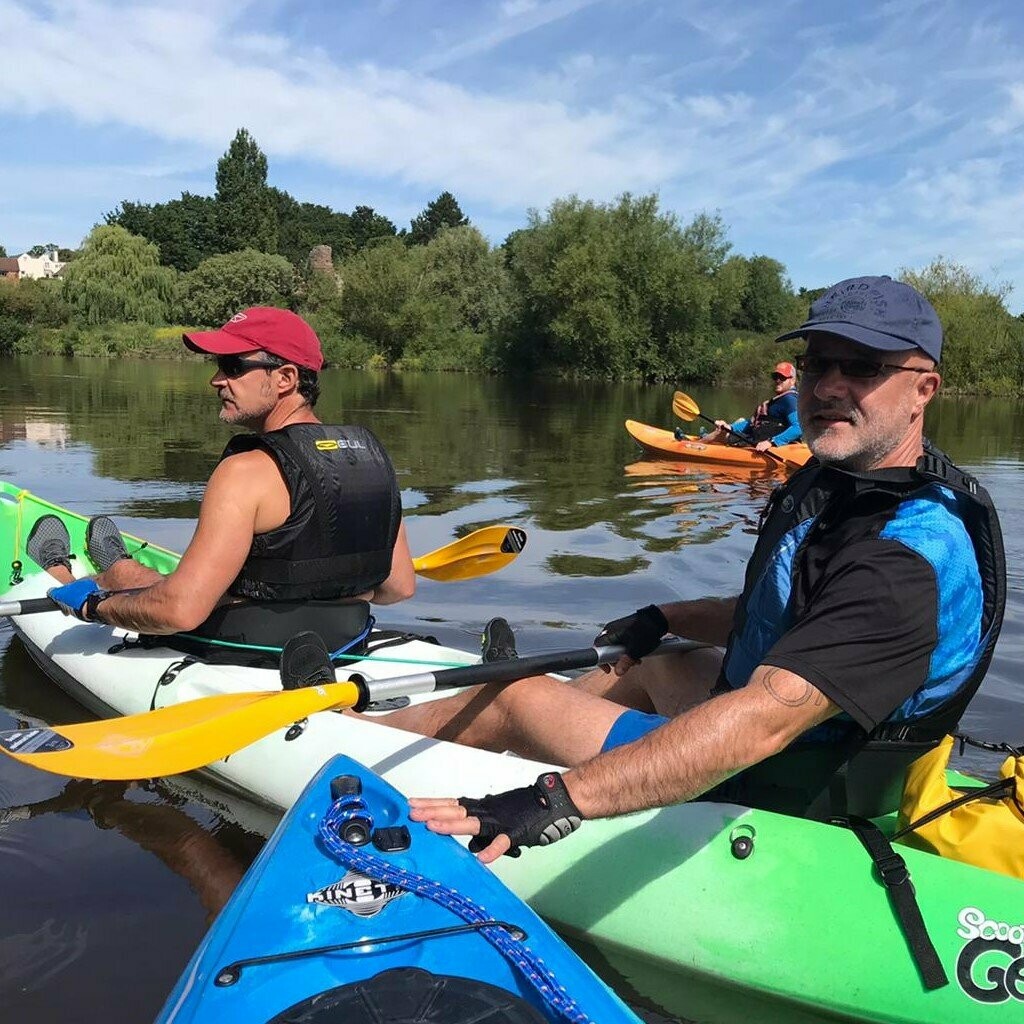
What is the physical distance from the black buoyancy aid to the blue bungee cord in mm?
1322

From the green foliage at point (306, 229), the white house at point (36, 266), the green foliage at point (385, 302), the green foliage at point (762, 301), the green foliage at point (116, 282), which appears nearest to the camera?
the green foliage at point (116, 282)

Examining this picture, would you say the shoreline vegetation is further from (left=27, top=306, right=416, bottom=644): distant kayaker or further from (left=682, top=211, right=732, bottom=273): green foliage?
(left=27, top=306, right=416, bottom=644): distant kayaker

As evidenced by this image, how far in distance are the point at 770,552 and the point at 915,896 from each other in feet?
2.83

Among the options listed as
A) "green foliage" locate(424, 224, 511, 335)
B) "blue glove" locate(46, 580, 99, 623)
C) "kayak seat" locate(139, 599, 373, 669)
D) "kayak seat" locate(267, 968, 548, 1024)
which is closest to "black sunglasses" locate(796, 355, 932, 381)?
"kayak seat" locate(267, 968, 548, 1024)

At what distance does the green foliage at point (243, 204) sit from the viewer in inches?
2640

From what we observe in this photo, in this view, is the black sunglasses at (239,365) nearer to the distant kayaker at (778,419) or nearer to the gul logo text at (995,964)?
the gul logo text at (995,964)

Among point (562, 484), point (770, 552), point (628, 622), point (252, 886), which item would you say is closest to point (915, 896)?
point (770, 552)

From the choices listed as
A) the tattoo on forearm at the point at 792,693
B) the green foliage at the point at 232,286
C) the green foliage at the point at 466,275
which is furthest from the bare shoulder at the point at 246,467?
the green foliage at the point at 232,286

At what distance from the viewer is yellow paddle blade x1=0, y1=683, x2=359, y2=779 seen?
9.12 ft

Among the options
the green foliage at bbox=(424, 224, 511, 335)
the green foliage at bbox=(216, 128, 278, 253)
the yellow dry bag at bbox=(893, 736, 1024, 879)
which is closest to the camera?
the yellow dry bag at bbox=(893, 736, 1024, 879)

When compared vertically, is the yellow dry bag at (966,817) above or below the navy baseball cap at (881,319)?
below

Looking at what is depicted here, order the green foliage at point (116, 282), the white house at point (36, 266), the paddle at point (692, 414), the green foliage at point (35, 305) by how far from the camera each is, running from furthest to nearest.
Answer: the white house at point (36, 266)
the green foliage at point (35, 305)
the green foliage at point (116, 282)
the paddle at point (692, 414)

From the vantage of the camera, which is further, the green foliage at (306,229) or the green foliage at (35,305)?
the green foliage at (306,229)

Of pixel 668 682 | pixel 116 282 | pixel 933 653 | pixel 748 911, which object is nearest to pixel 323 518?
pixel 668 682
